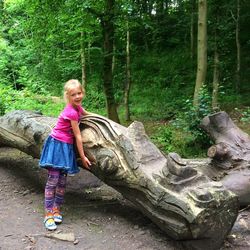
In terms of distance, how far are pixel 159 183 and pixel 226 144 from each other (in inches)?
59.9

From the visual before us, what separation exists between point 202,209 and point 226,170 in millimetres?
1441

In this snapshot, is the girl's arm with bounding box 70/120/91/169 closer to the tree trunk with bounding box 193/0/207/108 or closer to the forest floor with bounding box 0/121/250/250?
the forest floor with bounding box 0/121/250/250

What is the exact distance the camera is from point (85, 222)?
457cm

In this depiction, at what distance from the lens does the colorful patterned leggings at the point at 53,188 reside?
4488mm

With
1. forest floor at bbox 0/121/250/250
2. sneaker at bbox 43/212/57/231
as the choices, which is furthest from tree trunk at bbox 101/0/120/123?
sneaker at bbox 43/212/57/231

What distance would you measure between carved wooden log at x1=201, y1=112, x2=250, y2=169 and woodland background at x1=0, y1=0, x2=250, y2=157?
4.02ft

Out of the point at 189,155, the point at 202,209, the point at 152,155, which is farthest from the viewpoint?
the point at 189,155

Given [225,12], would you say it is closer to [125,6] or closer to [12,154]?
[125,6]

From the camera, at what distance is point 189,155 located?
24.6 feet

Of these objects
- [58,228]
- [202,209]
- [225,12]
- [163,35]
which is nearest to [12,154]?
[58,228]

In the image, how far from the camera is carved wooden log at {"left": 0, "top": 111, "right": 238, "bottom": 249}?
11.5 feet

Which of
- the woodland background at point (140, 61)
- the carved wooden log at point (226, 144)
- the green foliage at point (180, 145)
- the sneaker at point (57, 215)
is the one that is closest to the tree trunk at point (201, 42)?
the woodland background at point (140, 61)

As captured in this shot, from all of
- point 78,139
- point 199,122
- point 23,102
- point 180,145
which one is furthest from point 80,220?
A: point 23,102

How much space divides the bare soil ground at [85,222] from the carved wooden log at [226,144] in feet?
2.17
